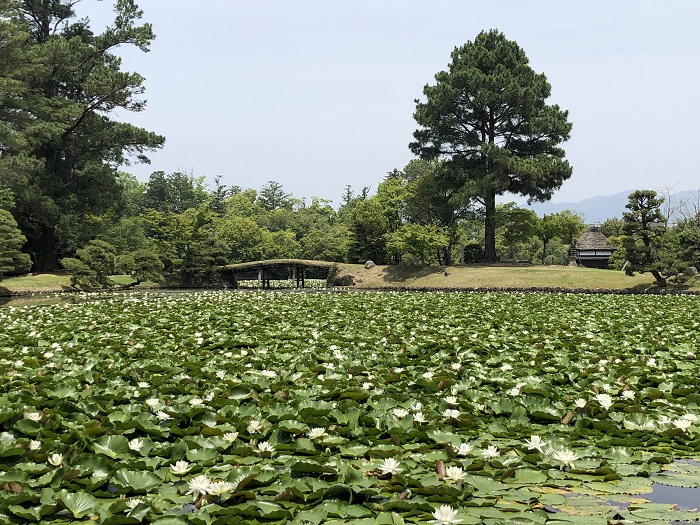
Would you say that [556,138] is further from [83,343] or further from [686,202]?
[83,343]

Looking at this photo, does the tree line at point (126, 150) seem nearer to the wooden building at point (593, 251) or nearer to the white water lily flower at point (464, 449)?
the wooden building at point (593, 251)

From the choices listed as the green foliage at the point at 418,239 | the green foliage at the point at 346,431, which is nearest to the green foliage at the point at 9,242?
the green foliage at the point at 418,239

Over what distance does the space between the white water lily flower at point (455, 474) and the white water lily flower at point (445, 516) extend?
1.47 ft

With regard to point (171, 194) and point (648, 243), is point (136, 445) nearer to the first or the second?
point (648, 243)

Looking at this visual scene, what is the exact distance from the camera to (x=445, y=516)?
8.77 ft

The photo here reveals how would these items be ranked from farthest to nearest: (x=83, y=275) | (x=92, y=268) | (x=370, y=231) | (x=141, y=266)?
(x=370, y=231) < (x=141, y=266) < (x=83, y=275) < (x=92, y=268)

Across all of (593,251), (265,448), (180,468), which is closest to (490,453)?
(265,448)

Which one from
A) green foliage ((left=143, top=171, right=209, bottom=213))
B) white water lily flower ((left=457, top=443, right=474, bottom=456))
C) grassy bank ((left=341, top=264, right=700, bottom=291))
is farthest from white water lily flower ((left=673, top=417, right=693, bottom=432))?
green foliage ((left=143, top=171, right=209, bottom=213))

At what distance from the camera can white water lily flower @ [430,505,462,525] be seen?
266 centimetres

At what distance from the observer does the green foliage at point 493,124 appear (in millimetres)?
32688

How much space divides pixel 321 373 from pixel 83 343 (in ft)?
13.8

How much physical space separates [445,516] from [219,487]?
1168 mm

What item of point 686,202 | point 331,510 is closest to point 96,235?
point 331,510

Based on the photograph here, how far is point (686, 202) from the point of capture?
142 feet
